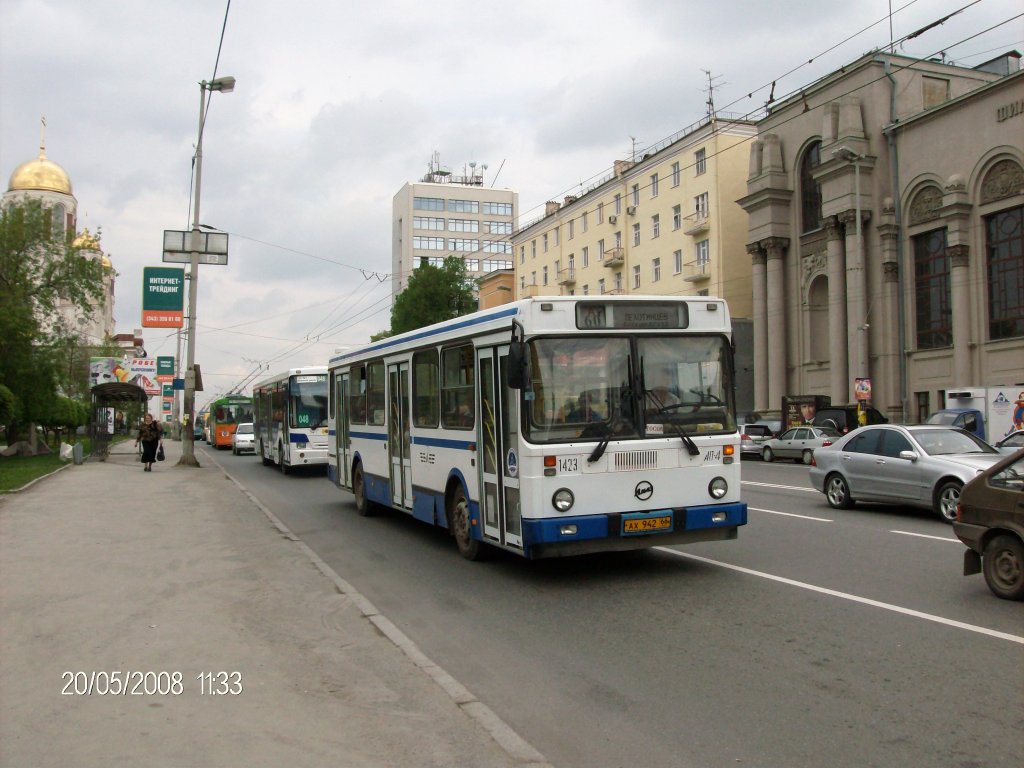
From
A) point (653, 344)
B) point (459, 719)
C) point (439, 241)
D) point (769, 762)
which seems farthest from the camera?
point (439, 241)

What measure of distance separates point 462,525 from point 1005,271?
99.3ft

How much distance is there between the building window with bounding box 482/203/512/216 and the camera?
367 ft

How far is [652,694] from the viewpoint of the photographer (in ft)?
18.3

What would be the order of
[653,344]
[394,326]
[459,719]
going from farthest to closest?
[394,326], [653,344], [459,719]

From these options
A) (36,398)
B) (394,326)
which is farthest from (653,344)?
(394,326)

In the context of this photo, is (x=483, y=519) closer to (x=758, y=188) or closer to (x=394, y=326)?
(x=758, y=188)

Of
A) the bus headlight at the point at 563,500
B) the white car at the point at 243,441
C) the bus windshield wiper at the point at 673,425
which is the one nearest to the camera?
the bus headlight at the point at 563,500

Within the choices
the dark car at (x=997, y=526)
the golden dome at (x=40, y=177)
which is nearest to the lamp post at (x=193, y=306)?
the dark car at (x=997, y=526)

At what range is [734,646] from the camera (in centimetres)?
659

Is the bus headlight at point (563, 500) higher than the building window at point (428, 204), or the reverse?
the building window at point (428, 204)

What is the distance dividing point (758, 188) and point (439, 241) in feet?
223

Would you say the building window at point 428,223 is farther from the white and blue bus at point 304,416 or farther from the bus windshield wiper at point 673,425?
the bus windshield wiper at point 673,425

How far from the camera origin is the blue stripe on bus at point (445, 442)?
1022 cm
